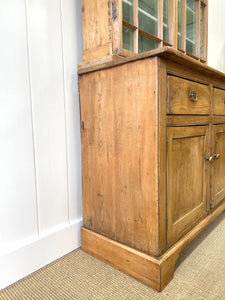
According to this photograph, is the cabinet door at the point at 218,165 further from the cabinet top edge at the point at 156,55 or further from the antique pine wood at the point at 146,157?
the cabinet top edge at the point at 156,55

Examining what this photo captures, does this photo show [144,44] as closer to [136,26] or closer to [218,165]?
[136,26]

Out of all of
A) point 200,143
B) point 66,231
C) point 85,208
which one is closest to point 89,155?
point 85,208

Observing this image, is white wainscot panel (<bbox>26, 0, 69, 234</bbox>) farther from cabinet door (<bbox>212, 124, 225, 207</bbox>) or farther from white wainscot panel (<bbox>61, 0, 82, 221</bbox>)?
cabinet door (<bbox>212, 124, 225, 207</bbox>)

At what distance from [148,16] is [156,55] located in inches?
22.8

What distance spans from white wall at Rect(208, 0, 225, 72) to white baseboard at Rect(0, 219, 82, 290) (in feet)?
7.00

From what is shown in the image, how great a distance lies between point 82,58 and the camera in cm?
109

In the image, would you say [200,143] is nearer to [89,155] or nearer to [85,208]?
[89,155]

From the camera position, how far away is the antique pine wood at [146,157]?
81 cm

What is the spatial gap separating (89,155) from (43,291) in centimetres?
58

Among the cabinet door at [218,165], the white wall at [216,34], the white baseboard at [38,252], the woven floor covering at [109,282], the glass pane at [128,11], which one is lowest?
the woven floor covering at [109,282]

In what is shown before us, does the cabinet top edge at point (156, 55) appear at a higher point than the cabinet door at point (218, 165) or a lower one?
higher

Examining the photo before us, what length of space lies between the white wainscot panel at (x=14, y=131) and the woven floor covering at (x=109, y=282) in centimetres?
19

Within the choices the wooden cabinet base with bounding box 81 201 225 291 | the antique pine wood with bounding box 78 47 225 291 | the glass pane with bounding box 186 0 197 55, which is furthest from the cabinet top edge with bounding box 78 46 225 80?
the wooden cabinet base with bounding box 81 201 225 291

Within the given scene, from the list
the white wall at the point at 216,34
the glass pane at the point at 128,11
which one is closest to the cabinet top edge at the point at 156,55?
the glass pane at the point at 128,11
